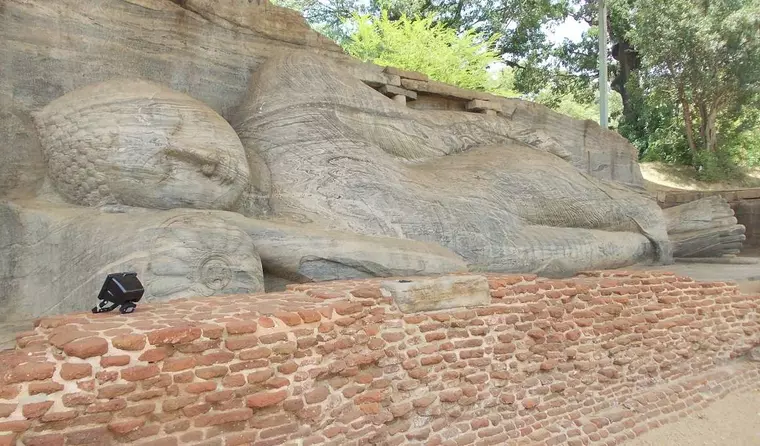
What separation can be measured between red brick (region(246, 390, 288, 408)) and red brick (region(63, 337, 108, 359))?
582 mm

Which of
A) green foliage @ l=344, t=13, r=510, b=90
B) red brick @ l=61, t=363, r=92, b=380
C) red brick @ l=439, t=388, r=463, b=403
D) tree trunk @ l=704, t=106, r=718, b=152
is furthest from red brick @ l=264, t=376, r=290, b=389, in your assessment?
tree trunk @ l=704, t=106, r=718, b=152

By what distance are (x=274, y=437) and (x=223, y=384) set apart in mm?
320

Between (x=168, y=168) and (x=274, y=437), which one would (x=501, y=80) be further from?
(x=274, y=437)

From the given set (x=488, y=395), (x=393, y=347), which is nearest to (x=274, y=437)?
(x=393, y=347)

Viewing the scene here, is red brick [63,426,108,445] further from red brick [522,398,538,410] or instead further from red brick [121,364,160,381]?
red brick [522,398,538,410]

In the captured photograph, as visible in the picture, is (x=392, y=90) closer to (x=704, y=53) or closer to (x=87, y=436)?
(x=87, y=436)

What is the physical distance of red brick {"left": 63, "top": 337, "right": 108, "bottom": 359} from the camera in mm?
1835

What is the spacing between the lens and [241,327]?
220cm

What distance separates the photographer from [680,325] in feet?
14.1

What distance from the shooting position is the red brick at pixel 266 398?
7.18 feet

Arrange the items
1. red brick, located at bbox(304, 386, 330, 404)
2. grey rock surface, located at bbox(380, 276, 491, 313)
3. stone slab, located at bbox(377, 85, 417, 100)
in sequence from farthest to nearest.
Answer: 1. stone slab, located at bbox(377, 85, 417, 100)
2. grey rock surface, located at bbox(380, 276, 491, 313)
3. red brick, located at bbox(304, 386, 330, 404)

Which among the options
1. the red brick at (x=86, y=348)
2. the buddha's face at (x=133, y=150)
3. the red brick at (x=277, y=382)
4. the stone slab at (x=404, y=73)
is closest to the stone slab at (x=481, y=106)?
the stone slab at (x=404, y=73)

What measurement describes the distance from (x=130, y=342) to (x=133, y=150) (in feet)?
5.69

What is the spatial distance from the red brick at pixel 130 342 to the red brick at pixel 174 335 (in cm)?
3
